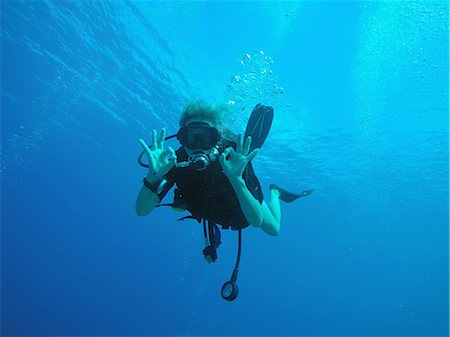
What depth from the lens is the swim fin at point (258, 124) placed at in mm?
5035

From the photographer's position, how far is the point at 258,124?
5059 millimetres

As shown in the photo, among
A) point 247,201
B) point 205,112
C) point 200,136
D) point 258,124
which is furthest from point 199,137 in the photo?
point 258,124

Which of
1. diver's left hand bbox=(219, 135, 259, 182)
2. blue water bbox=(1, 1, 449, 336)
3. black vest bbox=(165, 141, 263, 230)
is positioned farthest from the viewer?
blue water bbox=(1, 1, 449, 336)

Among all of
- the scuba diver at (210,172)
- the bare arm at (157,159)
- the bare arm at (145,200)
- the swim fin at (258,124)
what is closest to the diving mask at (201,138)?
the scuba diver at (210,172)

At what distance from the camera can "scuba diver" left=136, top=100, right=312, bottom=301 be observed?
152 inches

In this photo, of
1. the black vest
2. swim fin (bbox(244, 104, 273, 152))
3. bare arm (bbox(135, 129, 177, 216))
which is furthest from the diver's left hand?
swim fin (bbox(244, 104, 273, 152))

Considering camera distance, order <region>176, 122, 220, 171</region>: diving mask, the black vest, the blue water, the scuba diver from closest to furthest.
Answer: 1. the scuba diver
2. <region>176, 122, 220, 171</region>: diving mask
3. the black vest
4. the blue water

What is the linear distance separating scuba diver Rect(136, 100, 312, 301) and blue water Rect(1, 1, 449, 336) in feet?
3.87

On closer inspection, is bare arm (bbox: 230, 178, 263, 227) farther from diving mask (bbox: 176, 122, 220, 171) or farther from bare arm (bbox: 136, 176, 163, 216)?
bare arm (bbox: 136, 176, 163, 216)

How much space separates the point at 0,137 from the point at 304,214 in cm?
4015

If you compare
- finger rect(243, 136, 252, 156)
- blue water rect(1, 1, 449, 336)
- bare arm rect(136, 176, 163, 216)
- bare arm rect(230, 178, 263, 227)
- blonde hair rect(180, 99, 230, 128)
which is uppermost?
blue water rect(1, 1, 449, 336)

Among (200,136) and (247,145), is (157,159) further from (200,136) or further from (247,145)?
(247,145)

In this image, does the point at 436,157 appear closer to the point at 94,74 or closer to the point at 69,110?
the point at 94,74

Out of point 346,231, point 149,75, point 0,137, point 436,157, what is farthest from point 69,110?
point 346,231
